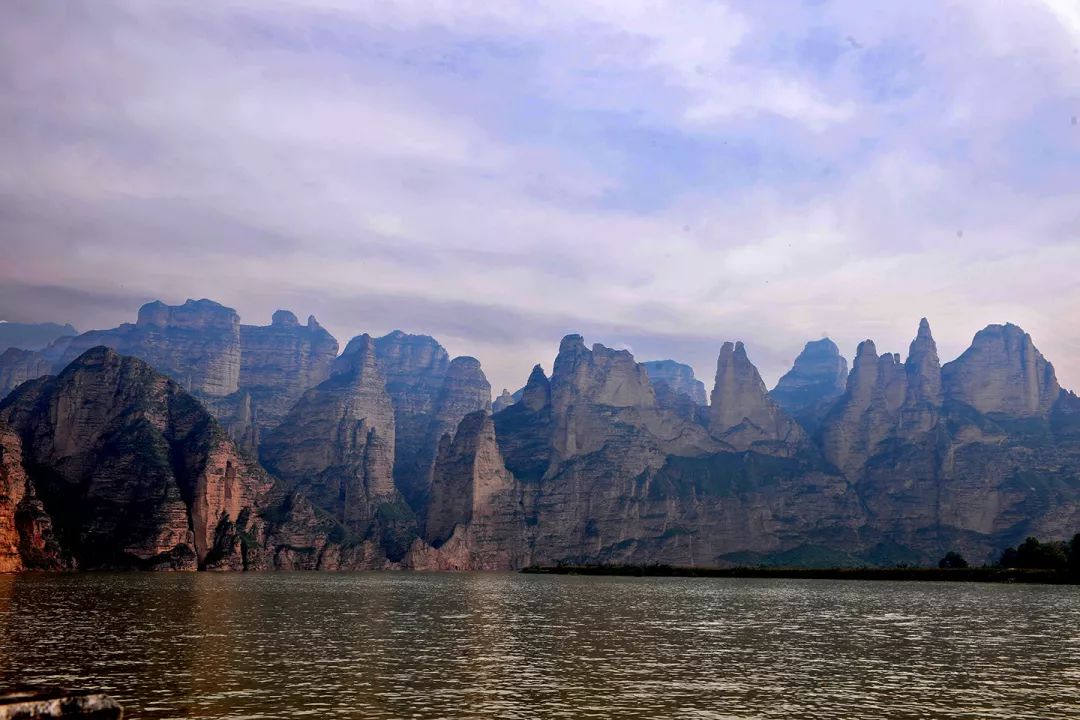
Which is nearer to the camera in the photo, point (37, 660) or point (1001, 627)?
point (37, 660)

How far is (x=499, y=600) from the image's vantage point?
15612cm

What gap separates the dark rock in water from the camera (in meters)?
34.0

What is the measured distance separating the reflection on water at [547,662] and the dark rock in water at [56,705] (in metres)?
5.65

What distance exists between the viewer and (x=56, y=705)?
35281 millimetres

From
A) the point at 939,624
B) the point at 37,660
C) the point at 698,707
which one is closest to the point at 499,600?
the point at 939,624

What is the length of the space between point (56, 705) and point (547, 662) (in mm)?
35670

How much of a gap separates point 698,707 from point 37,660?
43279 mm

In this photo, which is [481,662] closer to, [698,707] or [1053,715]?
[698,707]

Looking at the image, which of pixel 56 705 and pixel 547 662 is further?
pixel 547 662

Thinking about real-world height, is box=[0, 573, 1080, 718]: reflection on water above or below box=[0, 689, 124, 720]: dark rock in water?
below

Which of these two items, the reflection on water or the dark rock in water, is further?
the reflection on water

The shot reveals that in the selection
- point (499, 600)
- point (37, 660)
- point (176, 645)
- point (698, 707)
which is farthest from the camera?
point (499, 600)

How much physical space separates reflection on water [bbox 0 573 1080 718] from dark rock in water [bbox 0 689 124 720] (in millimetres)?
5647

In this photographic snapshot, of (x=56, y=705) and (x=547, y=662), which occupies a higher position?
(x=56, y=705)
